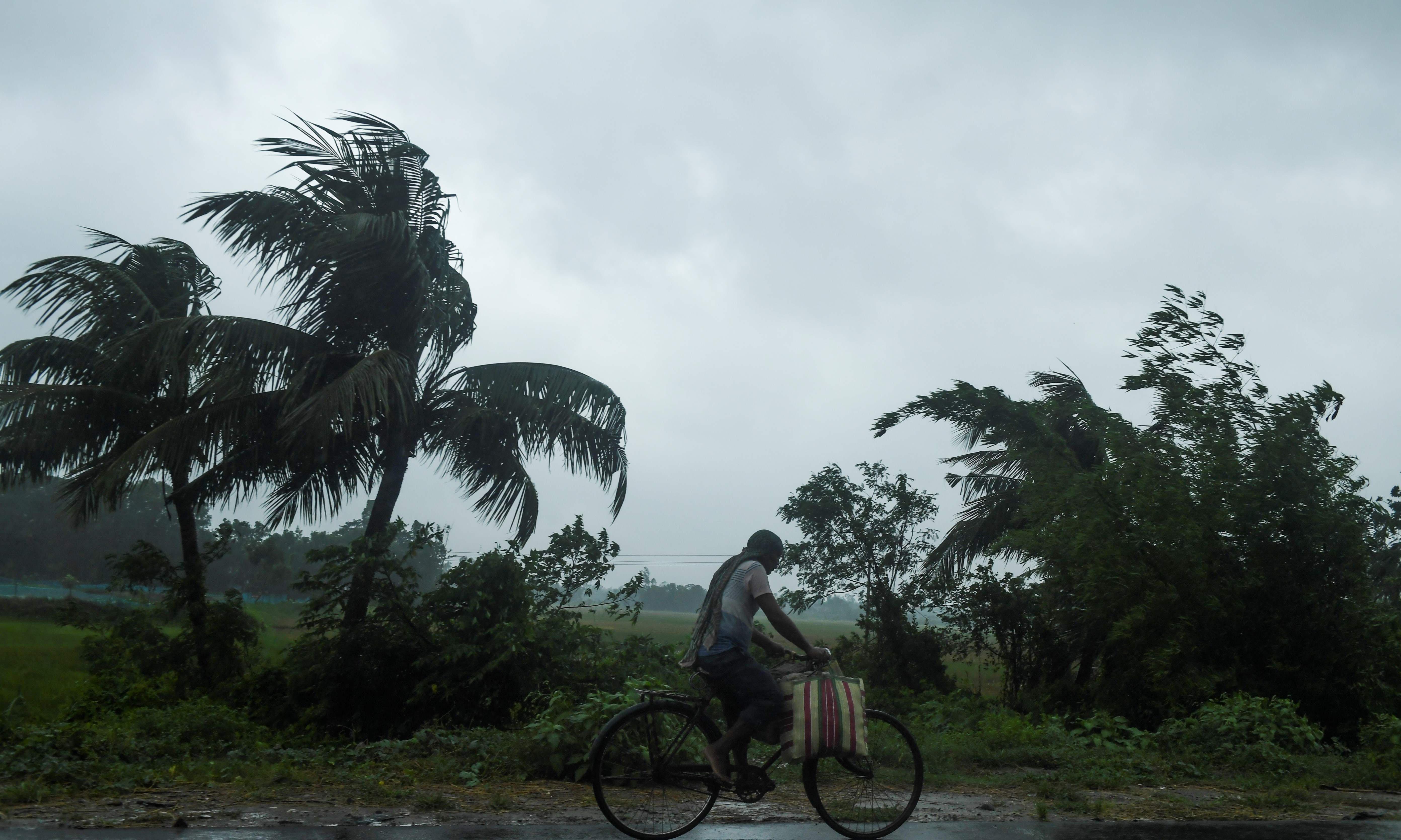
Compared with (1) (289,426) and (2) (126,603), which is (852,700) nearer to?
(1) (289,426)

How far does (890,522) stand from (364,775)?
15.3 m

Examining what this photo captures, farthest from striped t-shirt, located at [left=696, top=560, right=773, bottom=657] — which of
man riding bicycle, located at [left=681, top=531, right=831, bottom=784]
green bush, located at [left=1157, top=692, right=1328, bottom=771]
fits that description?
green bush, located at [left=1157, top=692, right=1328, bottom=771]

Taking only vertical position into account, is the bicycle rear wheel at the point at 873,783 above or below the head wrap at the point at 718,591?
below

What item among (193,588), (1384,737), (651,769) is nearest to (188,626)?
(193,588)

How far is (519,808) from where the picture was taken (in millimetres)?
5562

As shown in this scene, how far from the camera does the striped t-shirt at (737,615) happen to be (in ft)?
15.8

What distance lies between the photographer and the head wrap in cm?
483

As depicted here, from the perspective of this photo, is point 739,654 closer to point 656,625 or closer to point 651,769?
point 651,769

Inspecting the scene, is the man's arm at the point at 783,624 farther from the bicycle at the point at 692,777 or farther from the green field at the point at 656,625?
the green field at the point at 656,625

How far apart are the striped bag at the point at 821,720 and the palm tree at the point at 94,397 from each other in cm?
999

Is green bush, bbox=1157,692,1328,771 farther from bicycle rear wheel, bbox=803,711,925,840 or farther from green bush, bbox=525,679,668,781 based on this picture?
green bush, bbox=525,679,668,781

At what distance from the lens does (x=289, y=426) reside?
11594mm

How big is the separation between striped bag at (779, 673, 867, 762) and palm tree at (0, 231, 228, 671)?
9989mm

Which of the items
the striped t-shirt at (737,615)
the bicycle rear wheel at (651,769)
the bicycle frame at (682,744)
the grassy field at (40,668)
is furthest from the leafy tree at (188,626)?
the striped t-shirt at (737,615)
